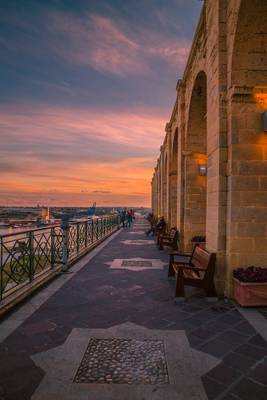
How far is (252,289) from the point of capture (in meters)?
4.41

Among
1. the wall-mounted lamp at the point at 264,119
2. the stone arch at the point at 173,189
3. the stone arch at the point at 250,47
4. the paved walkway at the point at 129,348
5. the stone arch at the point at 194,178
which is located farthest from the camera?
the stone arch at the point at 173,189

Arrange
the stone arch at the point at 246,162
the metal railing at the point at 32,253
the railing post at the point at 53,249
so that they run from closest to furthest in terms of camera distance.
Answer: the metal railing at the point at 32,253 < the stone arch at the point at 246,162 < the railing post at the point at 53,249

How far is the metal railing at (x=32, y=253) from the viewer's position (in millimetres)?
4621

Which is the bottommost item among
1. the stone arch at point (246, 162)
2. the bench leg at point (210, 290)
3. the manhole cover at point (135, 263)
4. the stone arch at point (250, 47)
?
the manhole cover at point (135, 263)

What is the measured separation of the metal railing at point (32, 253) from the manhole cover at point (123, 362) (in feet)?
6.71

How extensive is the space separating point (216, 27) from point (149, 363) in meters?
5.64

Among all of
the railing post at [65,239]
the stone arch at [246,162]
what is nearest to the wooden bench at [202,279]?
the stone arch at [246,162]

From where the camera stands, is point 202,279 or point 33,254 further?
point 33,254

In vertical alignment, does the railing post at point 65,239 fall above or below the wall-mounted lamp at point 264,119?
below

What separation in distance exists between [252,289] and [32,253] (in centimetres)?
401

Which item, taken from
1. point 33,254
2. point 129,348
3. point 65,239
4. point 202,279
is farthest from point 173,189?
point 129,348

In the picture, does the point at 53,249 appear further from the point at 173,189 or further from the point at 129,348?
the point at 173,189

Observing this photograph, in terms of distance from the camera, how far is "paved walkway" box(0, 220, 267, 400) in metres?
2.40

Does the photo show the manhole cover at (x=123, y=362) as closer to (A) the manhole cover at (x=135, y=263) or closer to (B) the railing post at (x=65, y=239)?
(B) the railing post at (x=65, y=239)
